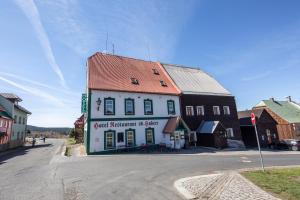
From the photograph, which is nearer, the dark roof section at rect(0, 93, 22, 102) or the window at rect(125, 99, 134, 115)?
the window at rect(125, 99, 134, 115)

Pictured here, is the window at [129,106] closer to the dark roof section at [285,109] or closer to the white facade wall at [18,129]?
the white facade wall at [18,129]

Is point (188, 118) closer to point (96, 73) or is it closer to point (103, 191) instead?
point (96, 73)

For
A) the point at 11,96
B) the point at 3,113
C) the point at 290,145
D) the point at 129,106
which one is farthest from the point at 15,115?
the point at 290,145

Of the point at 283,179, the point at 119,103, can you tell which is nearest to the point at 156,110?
the point at 119,103

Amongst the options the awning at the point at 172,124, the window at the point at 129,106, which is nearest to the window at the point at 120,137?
the window at the point at 129,106

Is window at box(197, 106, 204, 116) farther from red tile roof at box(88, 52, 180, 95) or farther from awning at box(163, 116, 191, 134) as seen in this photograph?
awning at box(163, 116, 191, 134)

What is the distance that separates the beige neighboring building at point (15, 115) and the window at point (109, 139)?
1991 centimetres

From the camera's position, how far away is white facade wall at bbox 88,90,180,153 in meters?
21.8

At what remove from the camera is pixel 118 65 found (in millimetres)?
28344

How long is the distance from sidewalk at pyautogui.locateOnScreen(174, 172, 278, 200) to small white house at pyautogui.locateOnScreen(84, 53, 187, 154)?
13.9 m

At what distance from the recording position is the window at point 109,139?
22.2 meters

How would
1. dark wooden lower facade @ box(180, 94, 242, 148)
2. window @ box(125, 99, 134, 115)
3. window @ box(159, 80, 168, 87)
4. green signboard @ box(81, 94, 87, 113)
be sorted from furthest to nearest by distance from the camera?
1. window @ box(159, 80, 168, 87)
2. dark wooden lower facade @ box(180, 94, 242, 148)
3. window @ box(125, 99, 134, 115)
4. green signboard @ box(81, 94, 87, 113)

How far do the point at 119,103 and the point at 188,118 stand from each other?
1067 centimetres

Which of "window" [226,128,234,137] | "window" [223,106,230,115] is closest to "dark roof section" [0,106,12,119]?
"window" [223,106,230,115]
